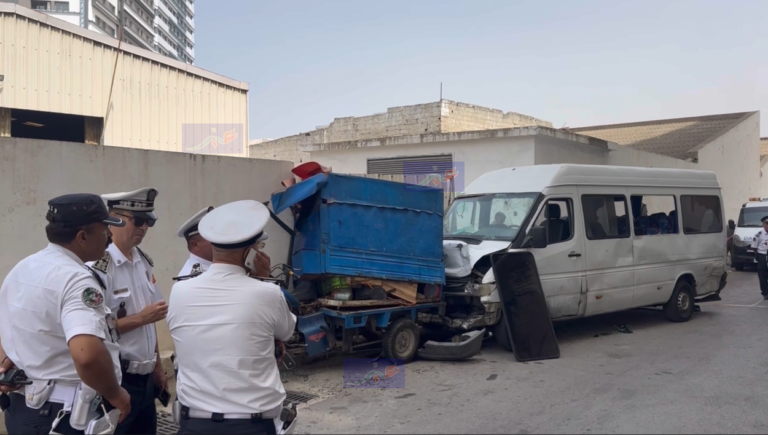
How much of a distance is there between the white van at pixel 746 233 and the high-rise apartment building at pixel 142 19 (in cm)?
3685

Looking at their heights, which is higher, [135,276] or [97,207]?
[97,207]

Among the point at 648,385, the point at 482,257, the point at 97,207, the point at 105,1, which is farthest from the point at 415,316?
the point at 105,1

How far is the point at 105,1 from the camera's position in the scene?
64.7 m

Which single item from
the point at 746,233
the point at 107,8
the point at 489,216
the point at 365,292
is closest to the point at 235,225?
the point at 365,292

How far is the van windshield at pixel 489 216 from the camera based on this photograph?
7719mm

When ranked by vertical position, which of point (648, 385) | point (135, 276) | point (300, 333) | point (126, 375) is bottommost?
point (648, 385)

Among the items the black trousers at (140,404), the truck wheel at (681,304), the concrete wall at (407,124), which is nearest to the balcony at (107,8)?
the concrete wall at (407,124)

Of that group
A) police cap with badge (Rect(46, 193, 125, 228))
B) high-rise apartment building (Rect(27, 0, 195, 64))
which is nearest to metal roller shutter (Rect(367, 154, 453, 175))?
police cap with badge (Rect(46, 193, 125, 228))

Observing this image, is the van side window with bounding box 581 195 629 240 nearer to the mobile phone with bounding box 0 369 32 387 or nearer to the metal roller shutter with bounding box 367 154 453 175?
the metal roller shutter with bounding box 367 154 453 175

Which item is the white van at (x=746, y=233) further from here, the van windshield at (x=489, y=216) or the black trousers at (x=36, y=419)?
the black trousers at (x=36, y=419)

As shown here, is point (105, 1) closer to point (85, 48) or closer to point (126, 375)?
point (85, 48)

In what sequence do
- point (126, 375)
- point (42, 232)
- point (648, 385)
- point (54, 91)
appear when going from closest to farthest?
point (126, 375)
point (42, 232)
point (648, 385)
point (54, 91)

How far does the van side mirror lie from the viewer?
7262 mm

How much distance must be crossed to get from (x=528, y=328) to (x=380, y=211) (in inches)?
92.7
